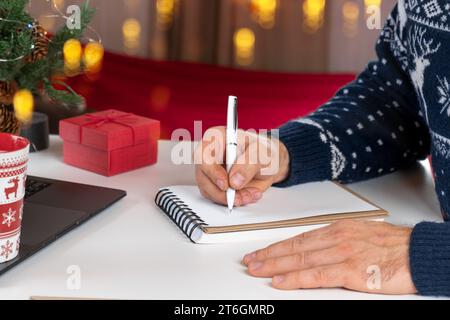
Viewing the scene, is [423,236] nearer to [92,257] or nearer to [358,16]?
[92,257]

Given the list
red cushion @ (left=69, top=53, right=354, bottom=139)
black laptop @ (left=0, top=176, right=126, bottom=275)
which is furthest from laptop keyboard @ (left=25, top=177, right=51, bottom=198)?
red cushion @ (left=69, top=53, right=354, bottom=139)

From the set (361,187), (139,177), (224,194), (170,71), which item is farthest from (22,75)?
(170,71)

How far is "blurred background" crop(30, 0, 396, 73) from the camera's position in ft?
8.99

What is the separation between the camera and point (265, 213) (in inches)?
34.7

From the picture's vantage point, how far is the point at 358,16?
2.70 meters

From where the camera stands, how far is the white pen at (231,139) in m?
0.88

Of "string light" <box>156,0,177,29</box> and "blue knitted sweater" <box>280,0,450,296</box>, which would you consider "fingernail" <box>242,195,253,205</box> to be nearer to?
"blue knitted sweater" <box>280,0,450,296</box>

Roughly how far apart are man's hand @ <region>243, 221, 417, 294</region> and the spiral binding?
10cm

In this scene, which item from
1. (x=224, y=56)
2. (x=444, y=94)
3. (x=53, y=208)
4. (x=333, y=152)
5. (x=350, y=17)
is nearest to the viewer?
(x=53, y=208)

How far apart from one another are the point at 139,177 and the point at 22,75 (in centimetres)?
23

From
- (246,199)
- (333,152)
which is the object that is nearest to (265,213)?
(246,199)

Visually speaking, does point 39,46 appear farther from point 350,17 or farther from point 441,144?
point 350,17

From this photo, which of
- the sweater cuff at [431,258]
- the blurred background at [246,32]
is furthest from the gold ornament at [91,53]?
the blurred background at [246,32]

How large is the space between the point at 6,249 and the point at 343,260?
0.35 m
